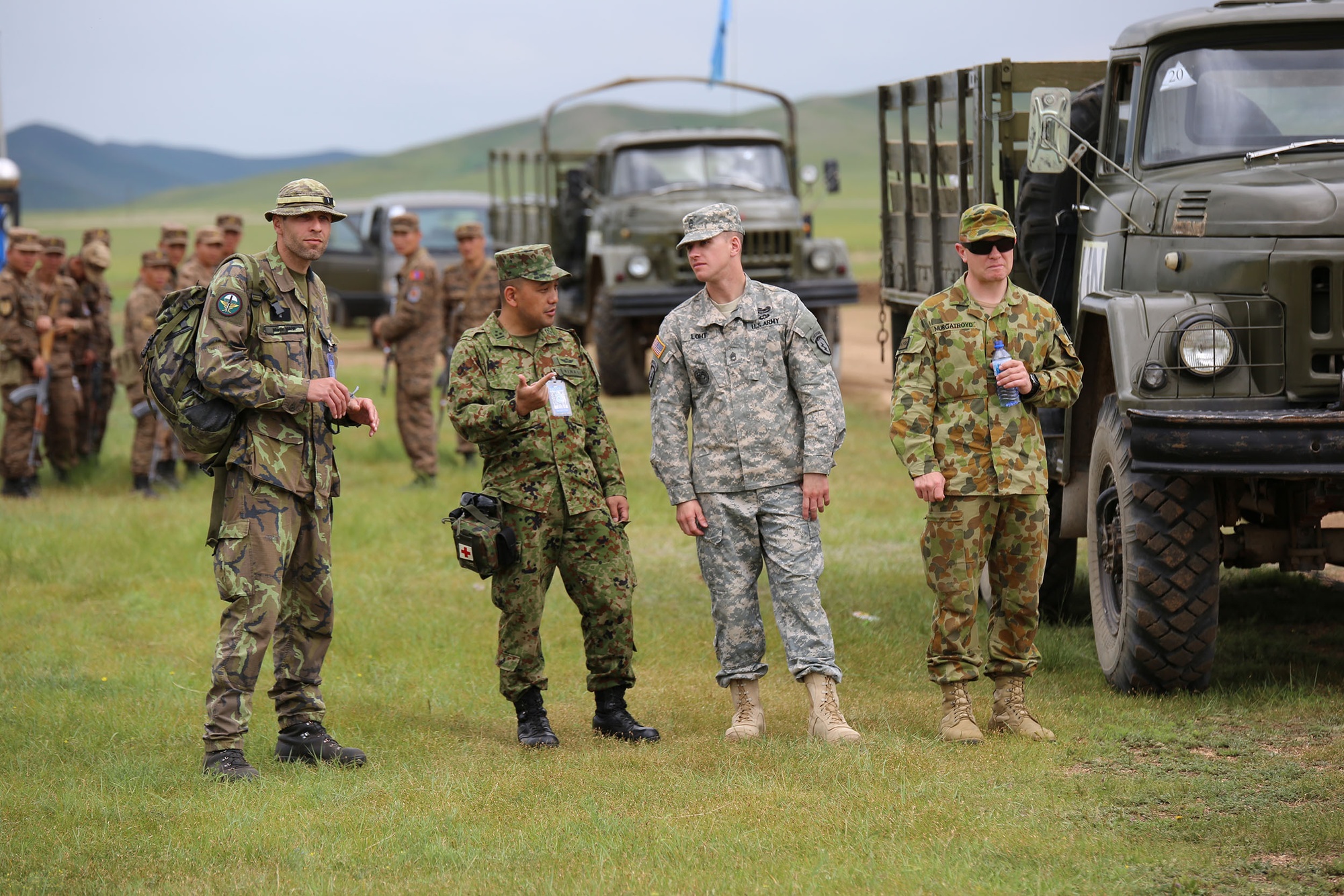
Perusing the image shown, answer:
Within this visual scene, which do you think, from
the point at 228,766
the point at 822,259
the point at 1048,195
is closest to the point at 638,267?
the point at 822,259

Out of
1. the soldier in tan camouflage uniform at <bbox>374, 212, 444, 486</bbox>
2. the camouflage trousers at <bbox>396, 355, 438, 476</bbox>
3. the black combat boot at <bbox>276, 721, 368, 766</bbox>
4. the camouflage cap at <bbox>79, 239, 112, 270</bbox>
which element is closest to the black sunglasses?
the black combat boot at <bbox>276, 721, 368, 766</bbox>

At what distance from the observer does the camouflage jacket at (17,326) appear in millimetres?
12312

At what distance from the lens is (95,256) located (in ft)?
43.9

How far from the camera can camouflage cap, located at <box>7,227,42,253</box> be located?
1252 cm

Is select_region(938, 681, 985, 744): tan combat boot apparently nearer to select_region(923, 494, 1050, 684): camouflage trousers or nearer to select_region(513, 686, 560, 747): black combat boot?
select_region(923, 494, 1050, 684): camouflage trousers

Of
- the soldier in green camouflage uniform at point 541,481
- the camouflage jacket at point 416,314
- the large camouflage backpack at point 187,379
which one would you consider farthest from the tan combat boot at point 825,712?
the camouflage jacket at point 416,314

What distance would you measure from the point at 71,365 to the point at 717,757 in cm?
912

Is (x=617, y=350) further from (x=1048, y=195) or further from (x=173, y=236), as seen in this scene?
(x=1048, y=195)

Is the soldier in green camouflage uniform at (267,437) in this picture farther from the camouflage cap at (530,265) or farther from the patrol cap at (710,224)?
the patrol cap at (710,224)

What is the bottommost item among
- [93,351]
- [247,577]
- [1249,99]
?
[247,577]

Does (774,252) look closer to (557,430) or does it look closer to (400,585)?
(400,585)

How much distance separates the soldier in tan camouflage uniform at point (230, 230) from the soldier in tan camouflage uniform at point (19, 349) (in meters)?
1.41

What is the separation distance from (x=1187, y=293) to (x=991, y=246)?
935mm

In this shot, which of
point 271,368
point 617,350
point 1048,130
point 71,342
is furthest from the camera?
point 617,350
